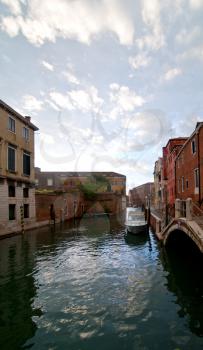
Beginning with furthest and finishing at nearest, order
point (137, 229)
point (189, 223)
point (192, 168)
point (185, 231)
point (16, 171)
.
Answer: point (16, 171) → point (137, 229) → point (192, 168) → point (185, 231) → point (189, 223)

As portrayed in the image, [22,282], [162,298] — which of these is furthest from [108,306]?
[22,282]

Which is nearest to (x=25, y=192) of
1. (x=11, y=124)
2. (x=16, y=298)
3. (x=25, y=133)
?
(x=25, y=133)

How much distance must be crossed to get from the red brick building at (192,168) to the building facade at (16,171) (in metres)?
16.6

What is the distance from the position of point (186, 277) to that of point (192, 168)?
11003 millimetres

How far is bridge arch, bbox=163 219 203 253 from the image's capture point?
943cm

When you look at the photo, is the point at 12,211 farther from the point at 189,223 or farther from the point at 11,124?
the point at 189,223

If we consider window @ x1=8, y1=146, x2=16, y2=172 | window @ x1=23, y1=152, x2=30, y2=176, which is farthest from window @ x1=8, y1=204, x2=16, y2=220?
window @ x1=23, y1=152, x2=30, y2=176

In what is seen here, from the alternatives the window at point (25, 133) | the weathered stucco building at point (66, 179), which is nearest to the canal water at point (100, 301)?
the window at point (25, 133)

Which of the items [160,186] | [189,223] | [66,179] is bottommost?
[189,223]

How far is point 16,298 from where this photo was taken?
8.45 meters

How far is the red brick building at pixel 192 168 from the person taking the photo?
1744 cm

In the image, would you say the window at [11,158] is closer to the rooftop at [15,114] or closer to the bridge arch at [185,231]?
the rooftop at [15,114]

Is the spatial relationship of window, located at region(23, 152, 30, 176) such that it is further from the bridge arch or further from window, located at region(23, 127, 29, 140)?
the bridge arch

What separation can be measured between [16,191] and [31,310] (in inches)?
694
